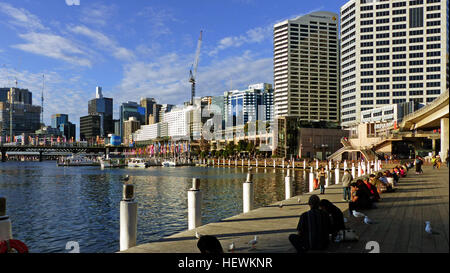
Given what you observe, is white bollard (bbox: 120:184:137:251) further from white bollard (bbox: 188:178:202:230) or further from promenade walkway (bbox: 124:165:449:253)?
white bollard (bbox: 188:178:202:230)

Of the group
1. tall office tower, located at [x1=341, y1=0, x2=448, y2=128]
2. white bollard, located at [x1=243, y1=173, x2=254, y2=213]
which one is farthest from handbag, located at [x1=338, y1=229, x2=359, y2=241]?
tall office tower, located at [x1=341, y1=0, x2=448, y2=128]

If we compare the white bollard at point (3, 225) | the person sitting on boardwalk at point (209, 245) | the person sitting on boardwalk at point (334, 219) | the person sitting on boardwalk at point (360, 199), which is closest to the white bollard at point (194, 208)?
the person sitting on boardwalk at point (334, 219)

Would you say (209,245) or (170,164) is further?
→ (170,164)

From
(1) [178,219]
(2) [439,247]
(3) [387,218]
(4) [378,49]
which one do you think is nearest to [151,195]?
(1) [178,219]

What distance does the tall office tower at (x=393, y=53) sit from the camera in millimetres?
134750

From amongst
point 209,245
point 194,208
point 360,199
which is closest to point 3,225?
point 209,245

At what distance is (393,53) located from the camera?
14350 cm

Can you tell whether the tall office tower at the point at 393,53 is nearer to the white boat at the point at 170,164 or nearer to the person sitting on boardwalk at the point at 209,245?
the white boat at the point at 170,164

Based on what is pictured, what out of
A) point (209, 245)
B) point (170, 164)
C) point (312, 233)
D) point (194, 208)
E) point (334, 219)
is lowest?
point (170, 164)

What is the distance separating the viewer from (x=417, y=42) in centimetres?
13912

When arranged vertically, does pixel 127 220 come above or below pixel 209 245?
below

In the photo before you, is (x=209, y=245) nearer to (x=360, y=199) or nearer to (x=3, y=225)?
(x=3, y=225)
